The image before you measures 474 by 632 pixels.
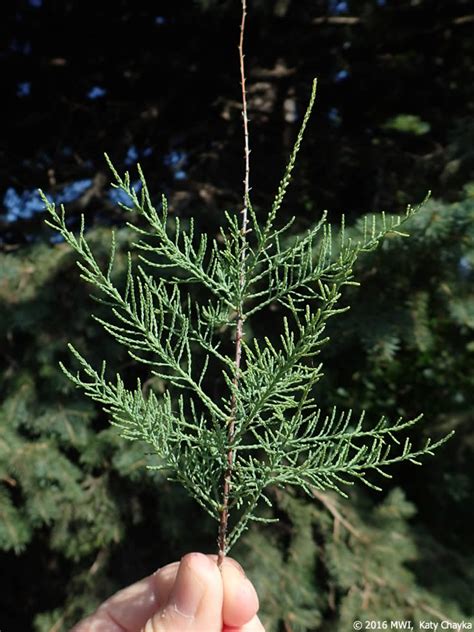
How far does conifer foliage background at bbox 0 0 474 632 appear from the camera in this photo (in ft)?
8.22

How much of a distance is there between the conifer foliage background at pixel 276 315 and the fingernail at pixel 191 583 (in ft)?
4.38

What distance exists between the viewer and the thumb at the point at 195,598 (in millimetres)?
1049

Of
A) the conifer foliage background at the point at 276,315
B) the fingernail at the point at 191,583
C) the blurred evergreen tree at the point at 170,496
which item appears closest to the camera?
the fingernail at the point at 191,583

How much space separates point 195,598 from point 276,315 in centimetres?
183

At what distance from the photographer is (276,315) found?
2775 mm

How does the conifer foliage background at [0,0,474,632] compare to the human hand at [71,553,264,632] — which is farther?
the conifer foliage background at [0,0,474,632]

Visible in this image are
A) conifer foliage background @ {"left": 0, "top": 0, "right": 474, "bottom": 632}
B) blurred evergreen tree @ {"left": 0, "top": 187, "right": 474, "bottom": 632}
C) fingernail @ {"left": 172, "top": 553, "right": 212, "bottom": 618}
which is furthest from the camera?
conifer foliage background @ {"left": 0, "top": 0, "right": 474, "bottom": 632}
